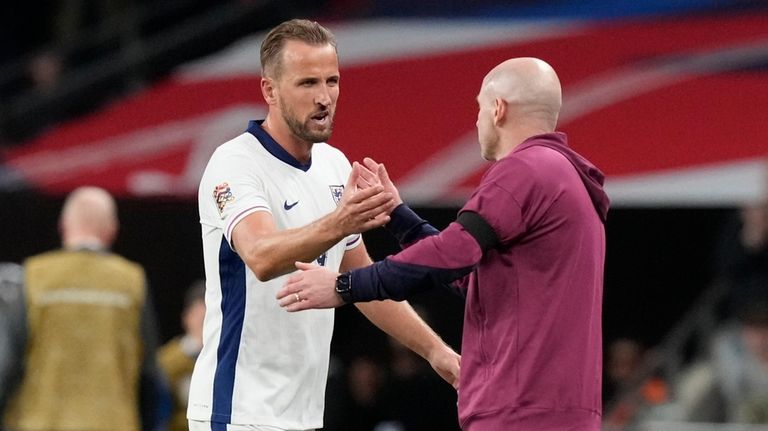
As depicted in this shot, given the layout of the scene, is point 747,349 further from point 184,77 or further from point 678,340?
point 184,77

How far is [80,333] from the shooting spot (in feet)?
25.6

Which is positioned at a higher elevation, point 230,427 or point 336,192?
point 336,192

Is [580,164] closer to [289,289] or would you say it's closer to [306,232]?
[306,232]

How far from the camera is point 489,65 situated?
1298cm

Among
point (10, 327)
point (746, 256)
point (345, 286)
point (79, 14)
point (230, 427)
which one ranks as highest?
point (79, 14)

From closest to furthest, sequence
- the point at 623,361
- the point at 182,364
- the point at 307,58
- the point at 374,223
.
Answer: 1. the point at 374,223
2. the point at 307,58
3. the point at 182,364
4. the point at 623,361

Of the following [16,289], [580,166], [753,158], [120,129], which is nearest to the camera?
[580,166]

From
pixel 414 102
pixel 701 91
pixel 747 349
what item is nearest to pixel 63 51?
pixel 414 102

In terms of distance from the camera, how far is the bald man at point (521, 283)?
478 cm

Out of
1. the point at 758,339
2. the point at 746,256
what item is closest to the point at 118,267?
the point at 758,339

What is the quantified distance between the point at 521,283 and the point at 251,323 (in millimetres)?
988

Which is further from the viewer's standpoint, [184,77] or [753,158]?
[184,77]

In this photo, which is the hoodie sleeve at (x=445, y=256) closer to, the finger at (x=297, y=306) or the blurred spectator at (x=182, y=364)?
the finger at (x=297, y=306)

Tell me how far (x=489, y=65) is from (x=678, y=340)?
2809 mm
